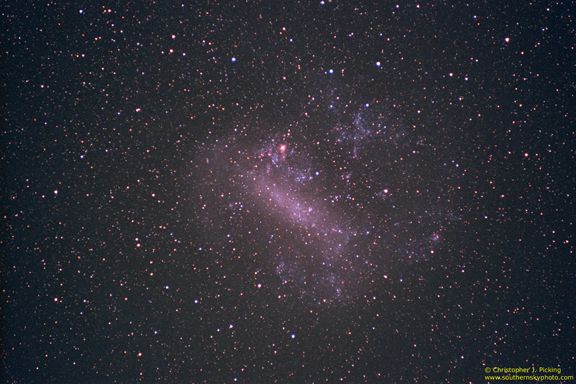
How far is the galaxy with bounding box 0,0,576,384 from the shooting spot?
0.49 metres

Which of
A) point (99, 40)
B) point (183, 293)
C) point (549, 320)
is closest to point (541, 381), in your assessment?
point (549, 320)

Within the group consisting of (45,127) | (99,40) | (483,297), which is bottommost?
(483,297)

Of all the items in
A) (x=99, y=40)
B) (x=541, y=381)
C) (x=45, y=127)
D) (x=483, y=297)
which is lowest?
(x=541, y=381)

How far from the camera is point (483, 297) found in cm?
51

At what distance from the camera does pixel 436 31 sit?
1.61ft

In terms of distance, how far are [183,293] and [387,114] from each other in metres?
0.45

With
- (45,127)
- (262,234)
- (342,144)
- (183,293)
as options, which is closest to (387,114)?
(342,144)

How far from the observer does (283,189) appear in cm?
49

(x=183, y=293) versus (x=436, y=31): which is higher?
(x=436, y=31)

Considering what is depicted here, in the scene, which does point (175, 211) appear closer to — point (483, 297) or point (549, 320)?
point (483, 297)

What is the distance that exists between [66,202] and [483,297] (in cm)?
72

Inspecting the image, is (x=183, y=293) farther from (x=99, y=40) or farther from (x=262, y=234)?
(x=99, y=40)

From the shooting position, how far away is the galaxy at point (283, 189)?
49 cm

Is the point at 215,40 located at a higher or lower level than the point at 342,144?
higher
